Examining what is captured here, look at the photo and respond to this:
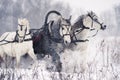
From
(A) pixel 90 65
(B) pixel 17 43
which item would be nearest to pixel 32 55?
(B) pixel 17 43

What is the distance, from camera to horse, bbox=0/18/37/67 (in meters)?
4.16

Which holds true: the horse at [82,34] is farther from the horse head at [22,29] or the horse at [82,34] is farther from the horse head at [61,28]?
Answer: the horse head at [22,29]

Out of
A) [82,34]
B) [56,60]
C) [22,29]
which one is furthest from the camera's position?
[82,34]

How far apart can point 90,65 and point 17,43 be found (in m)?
0.65

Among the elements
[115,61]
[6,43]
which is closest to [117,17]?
[115,61]

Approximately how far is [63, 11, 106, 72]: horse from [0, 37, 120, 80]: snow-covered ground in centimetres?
3

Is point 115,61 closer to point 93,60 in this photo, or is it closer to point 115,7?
point 93,60

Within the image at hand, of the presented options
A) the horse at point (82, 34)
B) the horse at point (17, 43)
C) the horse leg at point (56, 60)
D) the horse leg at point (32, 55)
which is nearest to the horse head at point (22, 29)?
the horse at point (17, 43)

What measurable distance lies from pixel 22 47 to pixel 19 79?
456 mm

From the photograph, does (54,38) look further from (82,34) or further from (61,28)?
(82,34)

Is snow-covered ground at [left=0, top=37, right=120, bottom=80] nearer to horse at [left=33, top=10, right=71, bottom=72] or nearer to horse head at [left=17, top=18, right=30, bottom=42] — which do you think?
horse at [left=33, top=10, right=71, bottom=72]

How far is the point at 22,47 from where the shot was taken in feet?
13.8

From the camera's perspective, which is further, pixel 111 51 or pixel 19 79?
pixel 111 51

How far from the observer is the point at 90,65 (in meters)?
4.20
